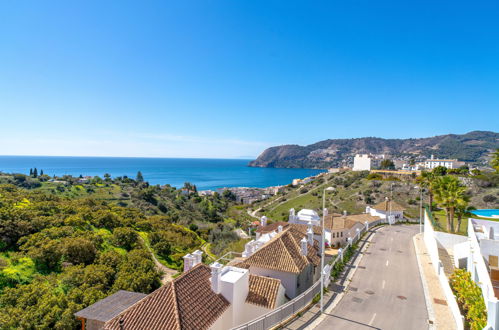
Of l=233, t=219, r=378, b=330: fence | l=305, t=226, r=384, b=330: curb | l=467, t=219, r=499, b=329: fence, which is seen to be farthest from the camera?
l=305, t=226, r=384, b=330: curb

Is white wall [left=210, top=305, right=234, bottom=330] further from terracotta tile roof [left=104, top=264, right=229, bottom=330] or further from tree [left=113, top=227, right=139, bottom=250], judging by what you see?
tree [left=113, top=227, right=139, bottom=250]

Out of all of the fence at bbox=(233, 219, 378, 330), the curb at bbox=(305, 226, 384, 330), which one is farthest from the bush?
the fence at bbox=(233, 219, 378, 330)

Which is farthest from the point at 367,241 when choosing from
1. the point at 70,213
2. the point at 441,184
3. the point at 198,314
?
the point at 70,213

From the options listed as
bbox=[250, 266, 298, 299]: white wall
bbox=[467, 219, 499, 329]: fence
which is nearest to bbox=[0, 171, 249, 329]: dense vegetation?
bbox=[250, 266, 298, 299]: white wall

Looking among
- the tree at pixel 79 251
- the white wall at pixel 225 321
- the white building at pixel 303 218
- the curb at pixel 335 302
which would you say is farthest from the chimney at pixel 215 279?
the white building at pixel 303 218

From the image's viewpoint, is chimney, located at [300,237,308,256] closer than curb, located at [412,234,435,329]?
No

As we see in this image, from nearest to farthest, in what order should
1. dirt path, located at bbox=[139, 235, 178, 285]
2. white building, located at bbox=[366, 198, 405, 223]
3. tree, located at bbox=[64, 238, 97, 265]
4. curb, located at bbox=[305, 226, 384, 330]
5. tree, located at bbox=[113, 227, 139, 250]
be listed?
curb, located at bbox=[305, 226, 384, 330] < tree, located at bbox=[64, 238, 97, 265] < dirt path, located at bbox=[139, 235, 178, 285] < tree, located at bbox=[113, 227, 139, 250] < white building, located at bbox=[366, 198, 405, 223]

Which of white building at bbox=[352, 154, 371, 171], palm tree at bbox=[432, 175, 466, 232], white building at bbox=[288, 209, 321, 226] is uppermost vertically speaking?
white building at bbox=[352, 154, 371, 171]

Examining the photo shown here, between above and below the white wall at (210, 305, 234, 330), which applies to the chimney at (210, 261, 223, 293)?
above
